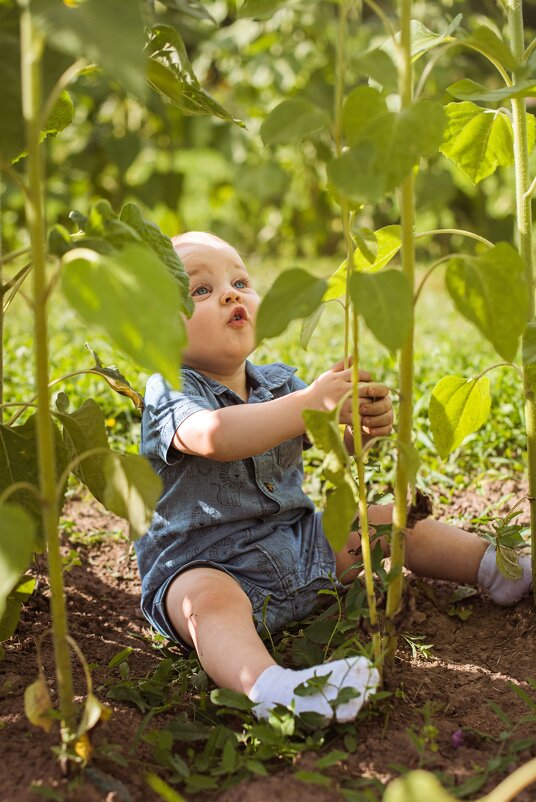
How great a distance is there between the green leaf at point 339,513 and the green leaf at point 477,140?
2.05 feet

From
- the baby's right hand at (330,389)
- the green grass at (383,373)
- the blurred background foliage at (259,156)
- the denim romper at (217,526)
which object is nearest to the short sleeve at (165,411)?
the denim romper at (217,526)

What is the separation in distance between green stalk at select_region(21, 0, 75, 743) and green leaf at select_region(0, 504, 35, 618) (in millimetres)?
74

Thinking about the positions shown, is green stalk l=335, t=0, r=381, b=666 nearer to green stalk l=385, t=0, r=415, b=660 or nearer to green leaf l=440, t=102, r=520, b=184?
green stalk l=385, t=0, r=415, b=660

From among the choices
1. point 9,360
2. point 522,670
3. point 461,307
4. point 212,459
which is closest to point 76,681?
point 212,459

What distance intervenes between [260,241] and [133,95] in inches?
181

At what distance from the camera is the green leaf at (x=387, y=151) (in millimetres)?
979

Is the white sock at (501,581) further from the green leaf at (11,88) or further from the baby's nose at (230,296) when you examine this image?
the green leaf at (11,88)

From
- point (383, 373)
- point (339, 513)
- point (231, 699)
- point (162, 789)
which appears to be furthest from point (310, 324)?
point (383, 373)

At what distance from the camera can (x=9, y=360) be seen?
8.70 feet

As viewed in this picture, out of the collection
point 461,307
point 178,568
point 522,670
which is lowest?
point 522,670

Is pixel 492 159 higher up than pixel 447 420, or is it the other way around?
pixel 492 159

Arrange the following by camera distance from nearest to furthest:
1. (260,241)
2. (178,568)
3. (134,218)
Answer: (134,218) < (178,568) < (260,241)

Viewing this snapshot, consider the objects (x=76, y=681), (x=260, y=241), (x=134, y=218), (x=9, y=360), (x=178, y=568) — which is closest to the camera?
(x=134, y=218)

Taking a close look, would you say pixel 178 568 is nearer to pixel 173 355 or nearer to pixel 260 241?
pixel 173 355
